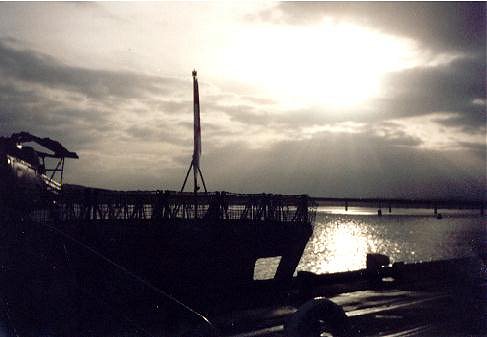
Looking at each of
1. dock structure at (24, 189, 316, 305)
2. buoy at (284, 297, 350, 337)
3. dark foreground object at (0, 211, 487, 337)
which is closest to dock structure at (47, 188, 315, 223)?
dock structure at (24, 189, 316, 305)

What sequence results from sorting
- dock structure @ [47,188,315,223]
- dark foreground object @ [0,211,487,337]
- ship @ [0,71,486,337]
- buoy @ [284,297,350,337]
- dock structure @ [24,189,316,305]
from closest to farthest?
1. buoy @ [284,297,350,337]
2. dark foreground object @ [0,211,487,337]
3. ship @ [0,71,486,337]
4. dock structure @ [24,189,316,305]
5. dock structure @ [47,188,315,223]

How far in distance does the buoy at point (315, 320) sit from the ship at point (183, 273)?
0.09 ft

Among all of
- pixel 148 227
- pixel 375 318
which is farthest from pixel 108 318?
pixel 375 318

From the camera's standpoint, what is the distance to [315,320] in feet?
41.2

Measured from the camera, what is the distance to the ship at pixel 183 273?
15.8 m

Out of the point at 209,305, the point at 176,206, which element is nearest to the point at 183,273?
the point at 176,206

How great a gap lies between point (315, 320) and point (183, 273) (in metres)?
14.2

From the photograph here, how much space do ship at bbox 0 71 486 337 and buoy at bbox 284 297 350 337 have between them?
0.03m

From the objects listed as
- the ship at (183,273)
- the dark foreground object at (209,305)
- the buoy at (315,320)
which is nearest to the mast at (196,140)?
the ship at (183,273)

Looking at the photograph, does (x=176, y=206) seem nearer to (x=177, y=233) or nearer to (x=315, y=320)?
(x=177, y=233)

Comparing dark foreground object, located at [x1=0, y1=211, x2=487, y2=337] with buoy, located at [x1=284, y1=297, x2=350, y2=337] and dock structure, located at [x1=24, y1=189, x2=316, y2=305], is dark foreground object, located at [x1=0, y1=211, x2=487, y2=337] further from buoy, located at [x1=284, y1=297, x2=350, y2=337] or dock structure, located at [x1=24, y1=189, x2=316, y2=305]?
dock structure, located at [x1=24, y1=189, x2=316, y2=305]

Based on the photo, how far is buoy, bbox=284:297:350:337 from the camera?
1223 cm

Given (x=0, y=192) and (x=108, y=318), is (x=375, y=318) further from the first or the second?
(x=0, y=192)

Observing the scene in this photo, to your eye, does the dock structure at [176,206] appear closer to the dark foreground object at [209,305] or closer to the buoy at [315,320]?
the dark foreground object at [209,305]
